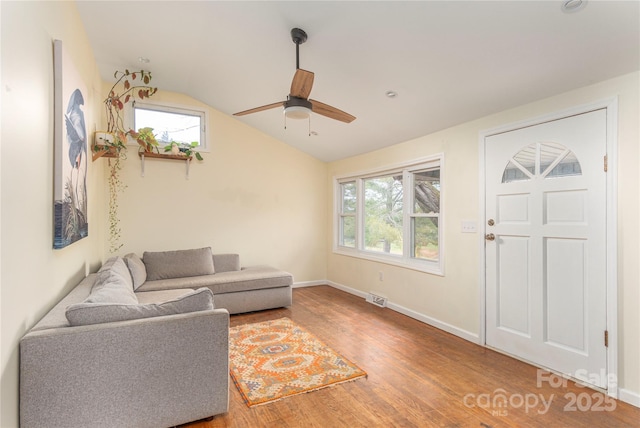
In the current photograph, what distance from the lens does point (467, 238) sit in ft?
10.6

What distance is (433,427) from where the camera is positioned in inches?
73.2

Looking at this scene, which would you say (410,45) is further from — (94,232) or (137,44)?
(94,232)

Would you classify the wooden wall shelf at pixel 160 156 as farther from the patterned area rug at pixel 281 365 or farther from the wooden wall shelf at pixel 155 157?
the patterned area rug at pixel 281 365

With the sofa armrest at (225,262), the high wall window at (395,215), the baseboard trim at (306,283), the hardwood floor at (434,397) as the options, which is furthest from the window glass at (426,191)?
the sofa armrest at (225,262)

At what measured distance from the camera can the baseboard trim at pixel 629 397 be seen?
2057 millimetres

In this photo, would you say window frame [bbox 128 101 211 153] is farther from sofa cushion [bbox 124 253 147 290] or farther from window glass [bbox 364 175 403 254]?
window glass [bbox 364 175 403 254]

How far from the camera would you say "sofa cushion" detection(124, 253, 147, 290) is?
11.4 ft

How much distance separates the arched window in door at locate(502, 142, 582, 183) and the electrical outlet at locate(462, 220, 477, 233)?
52cm

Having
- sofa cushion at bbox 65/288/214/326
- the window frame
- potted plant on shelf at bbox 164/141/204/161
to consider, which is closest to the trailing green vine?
the window frame

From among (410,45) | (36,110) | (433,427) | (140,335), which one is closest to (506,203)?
(410,45)

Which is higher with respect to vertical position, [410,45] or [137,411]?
[410,45]

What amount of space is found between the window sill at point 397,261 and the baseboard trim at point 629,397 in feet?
5.33

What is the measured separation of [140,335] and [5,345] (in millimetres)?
539

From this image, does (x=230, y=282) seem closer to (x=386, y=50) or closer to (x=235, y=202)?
(x=235, y=202)
